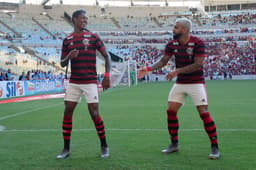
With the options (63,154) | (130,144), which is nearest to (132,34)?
(130,144)

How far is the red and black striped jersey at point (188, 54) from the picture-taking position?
5098 millimetres

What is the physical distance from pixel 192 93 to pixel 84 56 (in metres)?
1.60

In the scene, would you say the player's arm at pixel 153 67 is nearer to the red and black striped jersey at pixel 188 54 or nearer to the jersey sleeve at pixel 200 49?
the red and black striped jersey at pixel 188 54

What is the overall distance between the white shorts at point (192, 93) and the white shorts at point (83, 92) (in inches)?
45.3

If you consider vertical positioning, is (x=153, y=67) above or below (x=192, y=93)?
above

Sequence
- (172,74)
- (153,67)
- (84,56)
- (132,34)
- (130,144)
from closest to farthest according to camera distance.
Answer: (172,74) < (84,56) < (153,67) < (130,144) < (132,34)

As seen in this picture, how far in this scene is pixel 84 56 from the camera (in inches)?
204

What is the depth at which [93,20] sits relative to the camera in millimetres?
62406

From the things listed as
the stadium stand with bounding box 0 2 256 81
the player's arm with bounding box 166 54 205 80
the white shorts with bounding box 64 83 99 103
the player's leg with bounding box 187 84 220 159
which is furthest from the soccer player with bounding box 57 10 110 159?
the stadium stand with bounding box 0 2 256 81

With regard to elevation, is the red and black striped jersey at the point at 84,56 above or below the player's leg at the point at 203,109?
above

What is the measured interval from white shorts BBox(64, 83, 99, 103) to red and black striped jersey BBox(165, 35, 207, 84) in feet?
4.01

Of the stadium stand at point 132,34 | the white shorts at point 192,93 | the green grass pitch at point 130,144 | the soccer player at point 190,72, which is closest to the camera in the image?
the green grass pitch at point 130,144

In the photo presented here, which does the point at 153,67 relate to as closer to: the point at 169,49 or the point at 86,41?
the point at 169,49

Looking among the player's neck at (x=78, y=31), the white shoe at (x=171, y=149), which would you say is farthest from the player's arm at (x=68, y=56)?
the white shoe at (x=171, y=149)
